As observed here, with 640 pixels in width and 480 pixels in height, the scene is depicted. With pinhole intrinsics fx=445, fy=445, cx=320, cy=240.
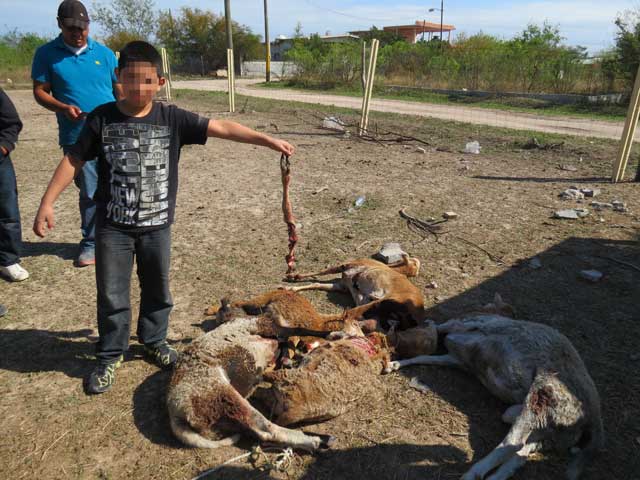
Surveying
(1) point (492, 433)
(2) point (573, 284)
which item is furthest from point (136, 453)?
(2) point (573, 284)

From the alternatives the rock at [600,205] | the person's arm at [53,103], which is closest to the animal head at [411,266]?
the person's arm at [53,103]

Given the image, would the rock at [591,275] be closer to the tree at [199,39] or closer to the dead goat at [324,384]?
the dead goat at [324,384]

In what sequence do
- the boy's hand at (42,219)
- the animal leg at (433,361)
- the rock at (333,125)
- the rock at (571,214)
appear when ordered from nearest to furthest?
the boy's hand at (42,219)
the animal leg at (433,361)
the rock at (571,214)
the rock at (333,125)

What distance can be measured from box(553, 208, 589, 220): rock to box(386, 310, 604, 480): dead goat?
12.6 ft

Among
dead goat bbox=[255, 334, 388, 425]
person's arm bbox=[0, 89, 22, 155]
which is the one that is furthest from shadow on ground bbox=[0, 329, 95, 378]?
person's arm bbox=[0, 89, 22, 155]

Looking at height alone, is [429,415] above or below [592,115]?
below

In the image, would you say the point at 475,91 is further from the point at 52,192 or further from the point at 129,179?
the point at 52,192

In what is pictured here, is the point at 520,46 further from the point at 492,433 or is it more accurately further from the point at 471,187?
the point at 492,433

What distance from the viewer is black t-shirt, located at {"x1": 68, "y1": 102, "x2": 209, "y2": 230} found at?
277cm

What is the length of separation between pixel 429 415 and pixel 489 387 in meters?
0.49

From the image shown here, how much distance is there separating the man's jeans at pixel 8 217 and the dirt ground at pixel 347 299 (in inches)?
12.5

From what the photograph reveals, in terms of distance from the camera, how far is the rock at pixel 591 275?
4664mm

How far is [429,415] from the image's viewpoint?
2914 mm

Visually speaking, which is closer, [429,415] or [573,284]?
[429,415]
